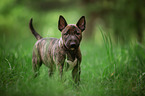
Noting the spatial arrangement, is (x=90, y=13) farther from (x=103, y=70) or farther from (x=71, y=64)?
(x=71, y=64)

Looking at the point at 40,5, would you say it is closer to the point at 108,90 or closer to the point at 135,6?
the point at 135,6

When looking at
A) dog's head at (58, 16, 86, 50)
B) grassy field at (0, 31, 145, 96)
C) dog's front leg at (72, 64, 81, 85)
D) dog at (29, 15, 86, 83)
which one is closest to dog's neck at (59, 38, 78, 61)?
dog at (29, 15, 86, 83)

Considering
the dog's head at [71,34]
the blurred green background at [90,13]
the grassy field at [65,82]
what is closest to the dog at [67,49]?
the dog's head at [71,34]

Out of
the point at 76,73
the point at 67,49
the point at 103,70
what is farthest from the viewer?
the point at 103,70

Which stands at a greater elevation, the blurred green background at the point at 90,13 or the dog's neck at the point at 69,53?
the blurred green background at the point at 90,13

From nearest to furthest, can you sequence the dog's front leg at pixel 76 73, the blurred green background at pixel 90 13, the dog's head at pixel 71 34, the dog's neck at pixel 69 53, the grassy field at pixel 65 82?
1. the grassy field at pixel 65 82
2. the dog's head at pixel 71 34
3. the dog's neck at pixel 69 53
4. the dog's front leg at pixel 76 73
5. the blurred green background at pixel 90 13

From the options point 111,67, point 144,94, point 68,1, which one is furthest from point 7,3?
point 144,94

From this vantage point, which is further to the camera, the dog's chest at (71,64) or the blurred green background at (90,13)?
the blurred green background at (90,13)

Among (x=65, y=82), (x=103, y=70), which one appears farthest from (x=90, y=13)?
(x=65, y=82)

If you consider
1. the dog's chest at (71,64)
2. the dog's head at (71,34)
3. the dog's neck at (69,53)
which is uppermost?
the dog's head at (71,34)

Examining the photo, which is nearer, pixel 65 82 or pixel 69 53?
pixel 65 82

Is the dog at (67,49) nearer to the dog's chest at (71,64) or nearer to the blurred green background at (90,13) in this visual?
the dog's chest at (71,64)

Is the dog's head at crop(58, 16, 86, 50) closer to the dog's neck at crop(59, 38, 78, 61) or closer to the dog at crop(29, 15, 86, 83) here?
the dog at crop(29, 15, 86, 83)

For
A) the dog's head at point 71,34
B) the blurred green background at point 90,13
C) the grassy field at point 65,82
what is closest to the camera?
the grassy field at point 65,82
